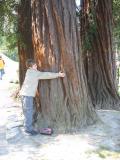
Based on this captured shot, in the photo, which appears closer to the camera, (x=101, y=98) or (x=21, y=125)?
(x=21, y=125)

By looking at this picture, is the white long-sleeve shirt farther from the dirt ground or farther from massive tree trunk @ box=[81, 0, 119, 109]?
massive tree trunk @ box=[81, 0, 119, 109]

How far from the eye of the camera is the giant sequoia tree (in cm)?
984

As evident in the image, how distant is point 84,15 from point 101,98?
2783 mm

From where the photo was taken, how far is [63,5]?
32.6ft

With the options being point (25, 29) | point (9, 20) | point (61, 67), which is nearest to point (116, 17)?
point (25, 29)

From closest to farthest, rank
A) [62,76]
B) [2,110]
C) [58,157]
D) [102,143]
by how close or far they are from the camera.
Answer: [58,157] → [102,143] → [62,76] → [2,110]

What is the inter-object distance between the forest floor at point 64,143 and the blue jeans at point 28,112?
0.21 metres

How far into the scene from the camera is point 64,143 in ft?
29.0

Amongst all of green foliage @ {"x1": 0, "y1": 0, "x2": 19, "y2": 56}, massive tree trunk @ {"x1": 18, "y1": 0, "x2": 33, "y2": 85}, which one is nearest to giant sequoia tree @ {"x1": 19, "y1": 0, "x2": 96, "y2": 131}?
massive tree trunk @ {"x1": 18, "y1": 0, "x2": 33, "y2": 85}

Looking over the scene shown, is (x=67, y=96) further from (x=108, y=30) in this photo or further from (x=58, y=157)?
(x=108, y=30)

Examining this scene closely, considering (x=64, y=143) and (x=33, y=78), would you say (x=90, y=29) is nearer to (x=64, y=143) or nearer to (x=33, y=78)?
(x=33, y=78)

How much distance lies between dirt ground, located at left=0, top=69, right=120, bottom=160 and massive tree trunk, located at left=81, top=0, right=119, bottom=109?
9.07ft

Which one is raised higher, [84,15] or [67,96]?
[84,15]


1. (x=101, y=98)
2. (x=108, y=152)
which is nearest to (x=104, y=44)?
(x=101, y=98)
